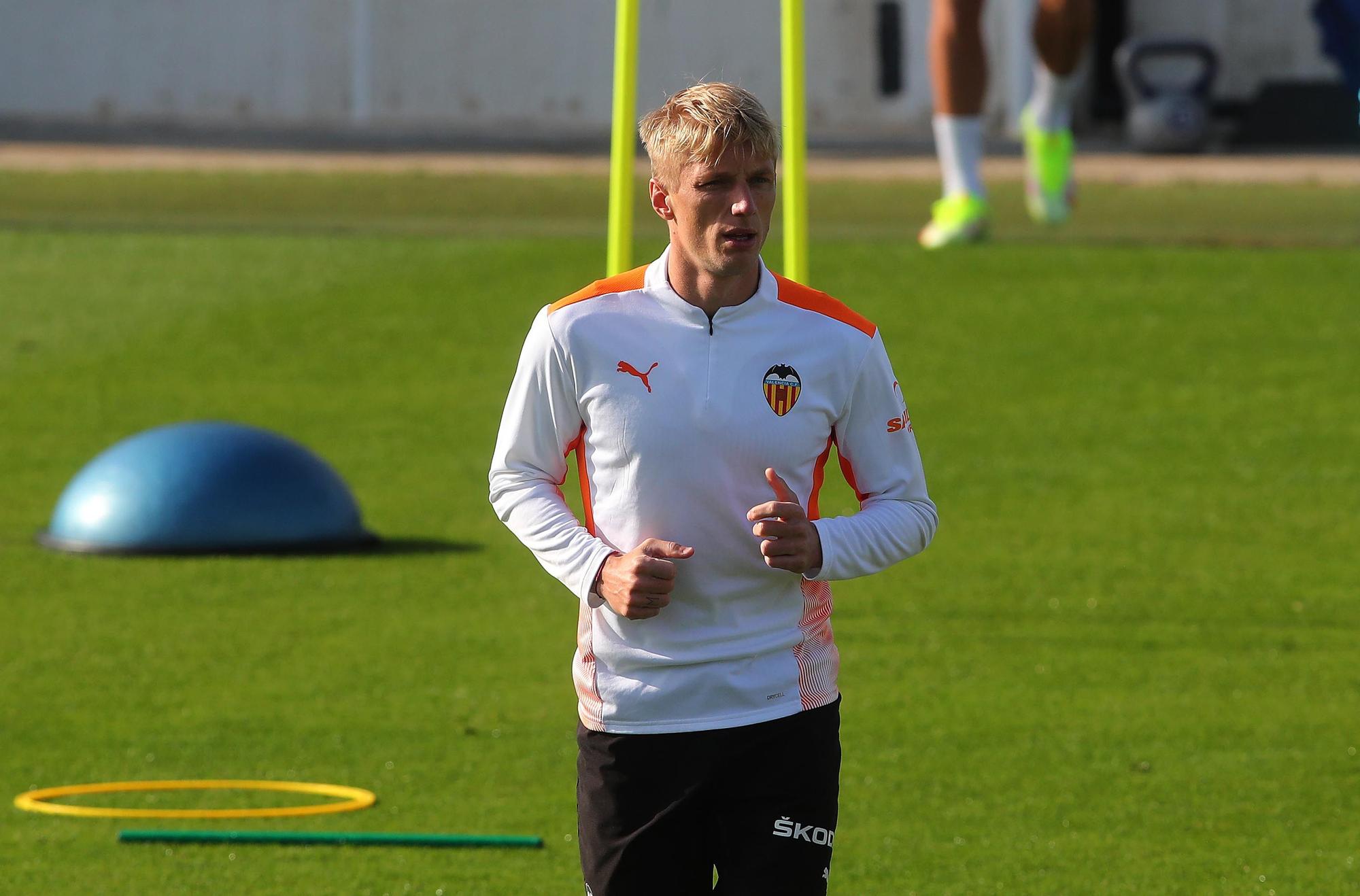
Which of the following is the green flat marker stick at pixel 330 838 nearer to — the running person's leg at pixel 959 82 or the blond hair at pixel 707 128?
the blond hair at pixel 707 128

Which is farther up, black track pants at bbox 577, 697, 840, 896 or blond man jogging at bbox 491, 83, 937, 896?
blond man jogging at bbox 491, 83, 937, 896

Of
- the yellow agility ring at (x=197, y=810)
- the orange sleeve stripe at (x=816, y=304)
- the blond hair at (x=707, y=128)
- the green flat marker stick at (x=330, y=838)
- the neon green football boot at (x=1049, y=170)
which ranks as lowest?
the yellow agility ring at (x=197, y=810)

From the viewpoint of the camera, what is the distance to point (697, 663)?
3395 millimetres

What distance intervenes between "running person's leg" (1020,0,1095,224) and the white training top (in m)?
9.37

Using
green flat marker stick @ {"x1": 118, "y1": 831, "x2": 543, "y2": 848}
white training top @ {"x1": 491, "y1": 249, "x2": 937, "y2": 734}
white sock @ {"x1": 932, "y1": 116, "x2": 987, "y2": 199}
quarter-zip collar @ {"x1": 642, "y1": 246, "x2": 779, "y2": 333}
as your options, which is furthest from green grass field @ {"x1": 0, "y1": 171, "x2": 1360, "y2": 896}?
quarter-zip collar @ {"x1": 642, "y1": 246, "x2": 779, "y2": 333}

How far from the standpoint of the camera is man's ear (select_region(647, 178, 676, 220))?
344 centimetres

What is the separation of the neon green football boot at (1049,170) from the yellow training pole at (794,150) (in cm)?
787

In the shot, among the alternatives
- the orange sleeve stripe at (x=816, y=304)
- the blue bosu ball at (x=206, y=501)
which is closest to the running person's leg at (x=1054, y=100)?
the blue bosu ball at (x=206, y=501)

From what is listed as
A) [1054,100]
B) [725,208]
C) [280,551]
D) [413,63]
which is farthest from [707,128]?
[413,63]

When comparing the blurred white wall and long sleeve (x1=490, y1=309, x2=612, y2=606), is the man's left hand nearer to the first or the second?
long sleeve (x1=490, y1=309, x2=612, y2=606)

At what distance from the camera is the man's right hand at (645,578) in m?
3.25

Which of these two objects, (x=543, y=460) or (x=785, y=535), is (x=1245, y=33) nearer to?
(x=543, y=460)

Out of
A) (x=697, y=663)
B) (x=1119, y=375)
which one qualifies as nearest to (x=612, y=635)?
(x=697, y=663)

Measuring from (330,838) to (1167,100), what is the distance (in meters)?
18.2
